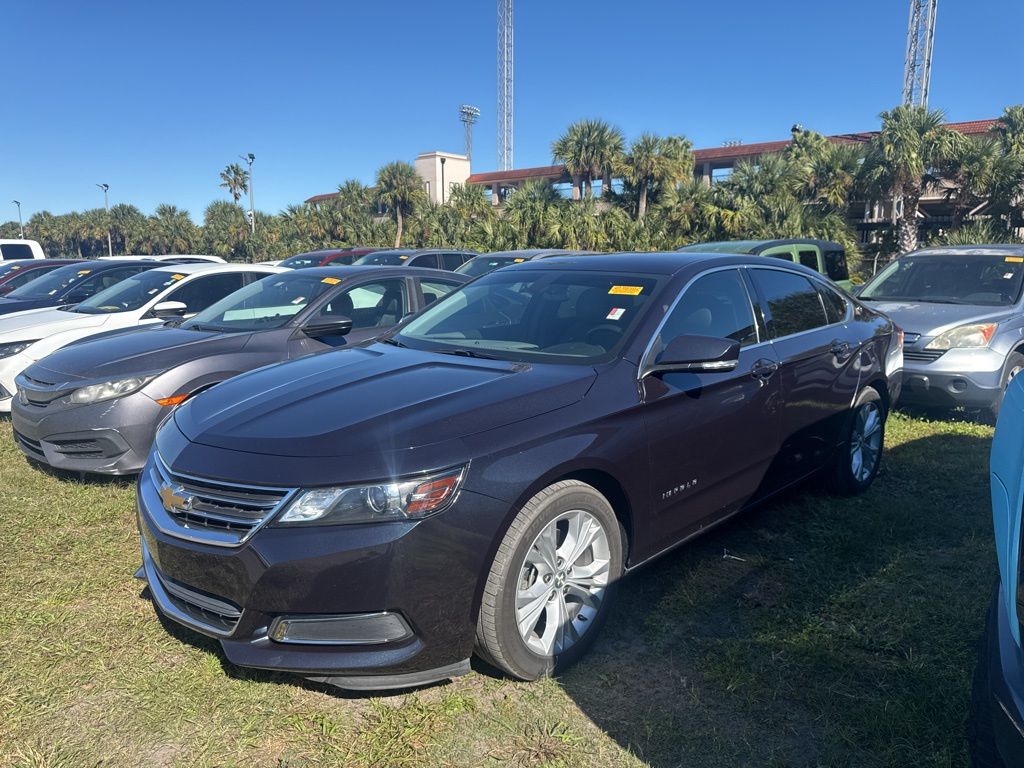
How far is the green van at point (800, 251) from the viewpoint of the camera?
31.0 feet

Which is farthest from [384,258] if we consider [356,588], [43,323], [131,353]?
[356,588]

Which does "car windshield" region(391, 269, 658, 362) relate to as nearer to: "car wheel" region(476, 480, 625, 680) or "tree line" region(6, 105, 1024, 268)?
"car wheel" region(476, 480, 625, 680)

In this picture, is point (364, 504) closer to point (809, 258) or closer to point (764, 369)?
point (764, 369)

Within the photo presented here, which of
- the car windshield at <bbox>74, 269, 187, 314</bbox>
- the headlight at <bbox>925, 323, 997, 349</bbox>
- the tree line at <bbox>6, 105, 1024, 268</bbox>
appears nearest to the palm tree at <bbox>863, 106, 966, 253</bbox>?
the tree line at <bbox>6, 105, 1024, 268</bbox>

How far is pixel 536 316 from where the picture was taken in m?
3.83

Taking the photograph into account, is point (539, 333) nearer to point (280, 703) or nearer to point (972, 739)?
point (280, 703)

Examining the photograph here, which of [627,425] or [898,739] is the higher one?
[627,425]

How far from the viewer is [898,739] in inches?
101

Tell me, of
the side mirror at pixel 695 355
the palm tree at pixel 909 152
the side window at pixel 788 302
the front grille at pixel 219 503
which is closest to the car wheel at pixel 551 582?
the side mirror at pixel 695 355

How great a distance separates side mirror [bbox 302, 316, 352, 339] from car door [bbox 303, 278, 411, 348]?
0.20 metres

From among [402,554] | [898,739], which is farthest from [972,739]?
[402,554]

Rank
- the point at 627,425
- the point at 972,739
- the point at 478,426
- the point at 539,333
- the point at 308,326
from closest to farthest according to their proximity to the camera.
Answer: the point at 972,739
the point at 478,426
the point at 627,425
the point at 539,333
the point at 308,326

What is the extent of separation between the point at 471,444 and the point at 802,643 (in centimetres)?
168

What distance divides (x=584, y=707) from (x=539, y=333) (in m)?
1.69
